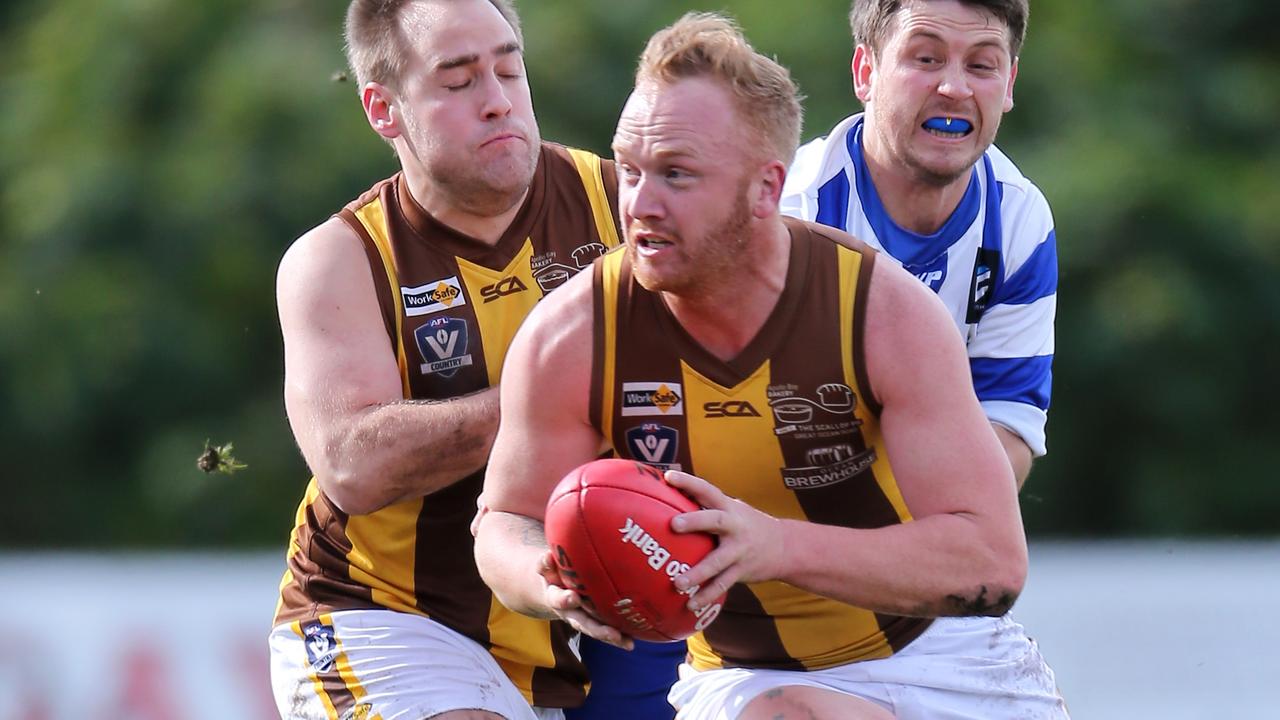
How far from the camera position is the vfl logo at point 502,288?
14.3 feet

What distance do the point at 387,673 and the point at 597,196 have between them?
4.37ft

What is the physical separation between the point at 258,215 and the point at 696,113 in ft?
27.0

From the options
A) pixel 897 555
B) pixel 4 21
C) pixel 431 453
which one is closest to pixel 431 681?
pixel 431 453

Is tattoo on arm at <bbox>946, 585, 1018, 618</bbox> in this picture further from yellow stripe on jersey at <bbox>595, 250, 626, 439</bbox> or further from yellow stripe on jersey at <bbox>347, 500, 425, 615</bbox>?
yellow stripe on jersey at <bbox>347, 500, 425, 615</bbox>

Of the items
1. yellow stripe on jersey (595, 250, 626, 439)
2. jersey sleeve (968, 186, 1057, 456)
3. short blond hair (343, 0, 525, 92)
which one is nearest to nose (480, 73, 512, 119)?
short blond hair (343, 0, 525, 92)

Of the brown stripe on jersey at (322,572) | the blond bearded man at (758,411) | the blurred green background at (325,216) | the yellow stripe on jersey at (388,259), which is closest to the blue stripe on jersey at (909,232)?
the blond bearded man at (758,411)

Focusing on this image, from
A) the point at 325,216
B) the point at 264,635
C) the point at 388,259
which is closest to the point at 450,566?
the point at 388,259

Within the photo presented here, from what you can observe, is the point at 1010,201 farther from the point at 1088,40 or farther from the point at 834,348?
the point at 1088,40

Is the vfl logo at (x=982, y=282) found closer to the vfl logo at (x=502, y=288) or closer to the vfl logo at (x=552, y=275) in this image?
the vfl logo at (x=552, y=275)

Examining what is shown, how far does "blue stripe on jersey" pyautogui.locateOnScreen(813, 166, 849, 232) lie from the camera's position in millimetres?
4395

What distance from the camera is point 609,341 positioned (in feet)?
11.6

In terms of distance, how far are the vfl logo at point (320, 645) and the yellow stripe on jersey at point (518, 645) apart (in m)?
0.40

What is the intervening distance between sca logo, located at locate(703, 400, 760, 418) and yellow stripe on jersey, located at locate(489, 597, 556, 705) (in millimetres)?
1096

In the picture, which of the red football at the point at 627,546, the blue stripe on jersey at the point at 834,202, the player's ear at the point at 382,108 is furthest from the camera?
the player's ear at the point at 382,108
